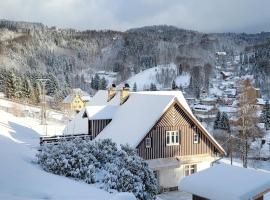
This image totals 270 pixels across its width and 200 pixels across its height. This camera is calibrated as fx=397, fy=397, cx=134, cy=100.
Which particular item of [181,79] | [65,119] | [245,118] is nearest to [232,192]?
[245,118]

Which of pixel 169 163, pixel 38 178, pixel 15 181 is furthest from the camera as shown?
pixel 169 163

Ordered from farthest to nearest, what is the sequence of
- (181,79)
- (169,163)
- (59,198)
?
(181,79), (169,163), (59,198)

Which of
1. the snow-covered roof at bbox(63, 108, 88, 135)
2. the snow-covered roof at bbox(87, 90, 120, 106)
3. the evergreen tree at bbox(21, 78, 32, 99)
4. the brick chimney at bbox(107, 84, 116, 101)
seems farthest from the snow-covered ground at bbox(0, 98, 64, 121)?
the brick chimney at bbox(107, 84, 116, 101)

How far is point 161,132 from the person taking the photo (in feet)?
85.3

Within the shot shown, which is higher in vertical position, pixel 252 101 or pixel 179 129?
pixel 252 101

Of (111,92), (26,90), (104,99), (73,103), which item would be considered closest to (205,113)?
(73,103)

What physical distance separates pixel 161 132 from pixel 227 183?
32.1 feet

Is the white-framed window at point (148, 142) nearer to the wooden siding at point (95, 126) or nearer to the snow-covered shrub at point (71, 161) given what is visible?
the wooden siding at point (95, 126)

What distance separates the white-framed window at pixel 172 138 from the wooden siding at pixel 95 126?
5.12 metres

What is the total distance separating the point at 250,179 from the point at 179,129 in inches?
404

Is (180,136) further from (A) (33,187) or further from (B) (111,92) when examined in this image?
(A) (33,187)

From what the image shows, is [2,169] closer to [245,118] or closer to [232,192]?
[232,192]

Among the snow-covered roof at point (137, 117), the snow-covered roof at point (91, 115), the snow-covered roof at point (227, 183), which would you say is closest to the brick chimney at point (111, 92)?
the snow-covered roof at point (91, 115)

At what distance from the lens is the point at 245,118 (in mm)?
32531
